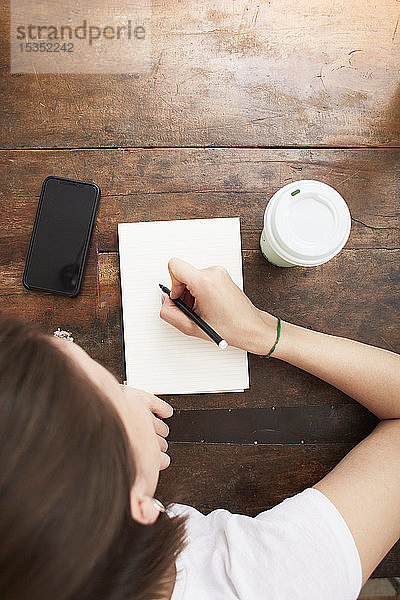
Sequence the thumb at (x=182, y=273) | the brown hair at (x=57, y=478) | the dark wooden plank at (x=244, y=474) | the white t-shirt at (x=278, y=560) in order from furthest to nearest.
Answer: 1. the dark wooden plank at (x=244, y=474)
2. the thumb at (x=182, y=273)
3. the white t-shirt at (x=278, y=560)
4. the brown hair at (x=57, y=478)

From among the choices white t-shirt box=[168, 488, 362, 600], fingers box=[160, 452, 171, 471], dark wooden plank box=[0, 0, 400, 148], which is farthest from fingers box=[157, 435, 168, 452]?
dark wooden plank box=[0, 0, 400, 148]

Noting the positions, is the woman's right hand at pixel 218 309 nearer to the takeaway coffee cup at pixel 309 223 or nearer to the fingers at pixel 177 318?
the fingers at pixel 177 318

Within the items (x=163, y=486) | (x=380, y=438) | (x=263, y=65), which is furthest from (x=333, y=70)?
(x=163, y=486)

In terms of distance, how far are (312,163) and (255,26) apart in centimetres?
26

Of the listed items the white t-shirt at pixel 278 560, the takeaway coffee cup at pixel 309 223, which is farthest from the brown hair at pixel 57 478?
the takeaway coffee cup at pixel 309 223

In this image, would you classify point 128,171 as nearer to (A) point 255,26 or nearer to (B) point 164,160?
(B) point 164,160

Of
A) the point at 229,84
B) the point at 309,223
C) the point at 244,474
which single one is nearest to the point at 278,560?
the point at 244,474

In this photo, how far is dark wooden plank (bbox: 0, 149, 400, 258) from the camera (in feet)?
2.97

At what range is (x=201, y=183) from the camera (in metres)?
0.91

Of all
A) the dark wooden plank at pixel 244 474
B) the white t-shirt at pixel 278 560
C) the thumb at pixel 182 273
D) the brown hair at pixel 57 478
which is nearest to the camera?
the brown hair at pixel 57 478

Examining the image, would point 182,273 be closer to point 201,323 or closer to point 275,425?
point 201,323

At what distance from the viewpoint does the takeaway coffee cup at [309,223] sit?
30.4 inches

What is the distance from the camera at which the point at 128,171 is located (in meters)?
0.91

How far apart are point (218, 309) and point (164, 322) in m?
0.12
